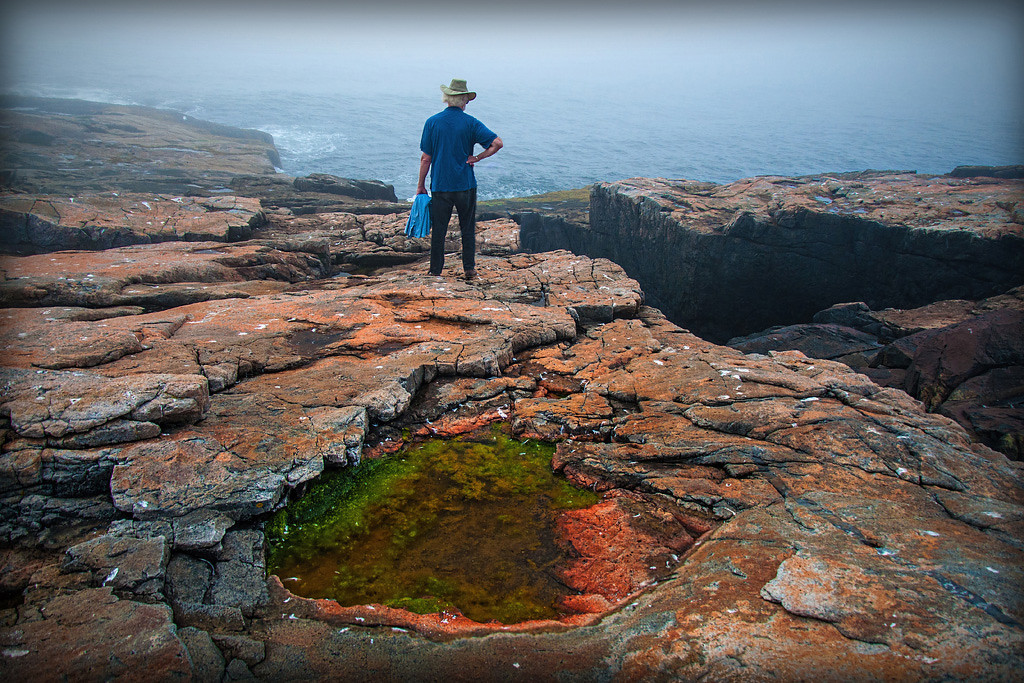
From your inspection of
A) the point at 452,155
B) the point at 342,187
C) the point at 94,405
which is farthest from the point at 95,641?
the point at 342,187

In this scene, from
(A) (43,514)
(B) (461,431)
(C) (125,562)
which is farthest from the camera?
(B) (461,431)

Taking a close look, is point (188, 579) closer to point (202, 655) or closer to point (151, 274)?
point (202, 655)

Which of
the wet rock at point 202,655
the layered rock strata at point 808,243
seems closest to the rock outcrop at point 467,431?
the wet rock at point 202,655

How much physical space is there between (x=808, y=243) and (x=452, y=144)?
841 cm

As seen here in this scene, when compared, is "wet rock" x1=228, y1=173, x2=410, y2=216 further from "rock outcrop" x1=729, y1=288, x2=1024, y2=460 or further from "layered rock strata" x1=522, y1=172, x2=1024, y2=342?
"rock outcrop" x1=729, y1=288, x2=1024, y2=460

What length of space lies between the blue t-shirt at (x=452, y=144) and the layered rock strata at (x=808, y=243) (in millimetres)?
6514

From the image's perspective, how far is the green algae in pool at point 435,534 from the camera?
2939mm

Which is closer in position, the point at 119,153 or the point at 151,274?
the point at 151,274

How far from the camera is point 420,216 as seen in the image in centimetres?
782

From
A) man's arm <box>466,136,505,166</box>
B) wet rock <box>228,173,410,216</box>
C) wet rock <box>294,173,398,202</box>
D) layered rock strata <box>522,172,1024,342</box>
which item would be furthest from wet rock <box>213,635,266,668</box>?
wet rock <box>294,173,398,202</box>

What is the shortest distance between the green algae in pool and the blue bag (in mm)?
4348

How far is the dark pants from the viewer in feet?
24.3

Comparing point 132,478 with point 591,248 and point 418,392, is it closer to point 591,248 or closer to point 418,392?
point 418,392

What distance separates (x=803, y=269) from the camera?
11.5 m
